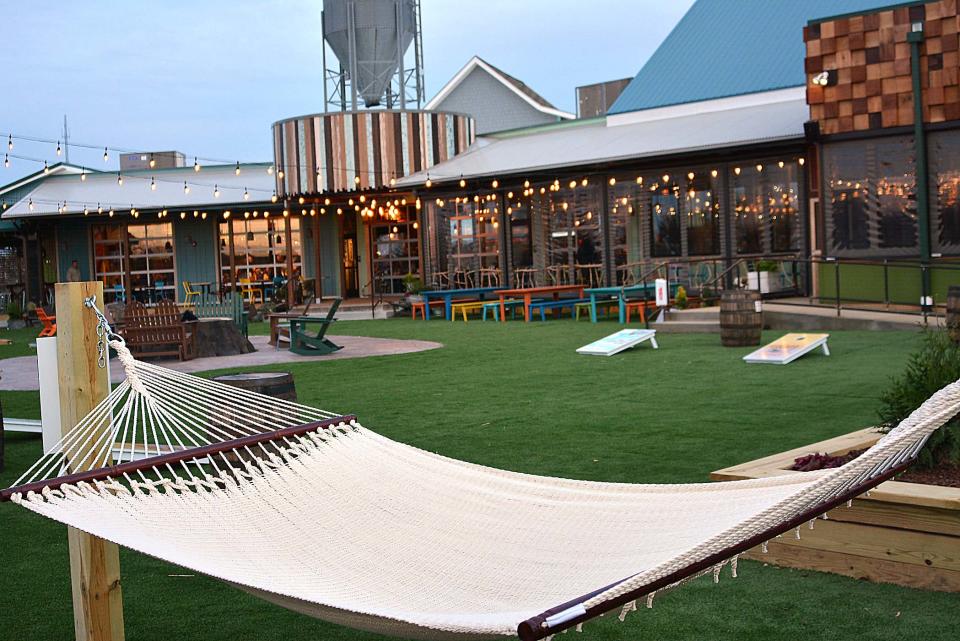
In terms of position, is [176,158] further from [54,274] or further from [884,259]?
[884,259]

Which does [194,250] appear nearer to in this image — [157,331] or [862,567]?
[157,331]

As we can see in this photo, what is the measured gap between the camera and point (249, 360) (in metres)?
14.0

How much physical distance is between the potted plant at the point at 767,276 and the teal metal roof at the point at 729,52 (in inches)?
199

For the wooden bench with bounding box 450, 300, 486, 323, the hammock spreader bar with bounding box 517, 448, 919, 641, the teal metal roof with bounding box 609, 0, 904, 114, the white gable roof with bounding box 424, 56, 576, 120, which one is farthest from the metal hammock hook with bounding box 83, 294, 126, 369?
the white gable roof with bounding box 424, 56, 576, 120

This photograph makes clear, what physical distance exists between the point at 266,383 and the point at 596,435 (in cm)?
220

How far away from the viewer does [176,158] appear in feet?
105

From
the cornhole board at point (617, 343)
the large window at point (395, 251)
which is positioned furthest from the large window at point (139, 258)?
the cornhole board at point (617, 343)

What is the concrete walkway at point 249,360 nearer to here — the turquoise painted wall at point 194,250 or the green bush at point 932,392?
the green bush at point 932,392

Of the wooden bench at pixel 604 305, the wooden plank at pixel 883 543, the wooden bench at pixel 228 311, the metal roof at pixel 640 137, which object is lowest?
the wooden plank at pixel 883 543

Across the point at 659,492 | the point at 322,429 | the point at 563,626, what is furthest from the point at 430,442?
the point at 563,626

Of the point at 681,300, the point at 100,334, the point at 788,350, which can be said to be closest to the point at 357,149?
the point at 681,300

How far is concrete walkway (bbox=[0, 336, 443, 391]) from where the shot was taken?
42.3ft

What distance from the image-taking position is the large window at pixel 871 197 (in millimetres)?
15594

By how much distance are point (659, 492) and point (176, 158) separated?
30.5 metres
